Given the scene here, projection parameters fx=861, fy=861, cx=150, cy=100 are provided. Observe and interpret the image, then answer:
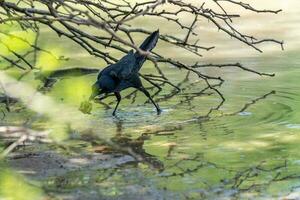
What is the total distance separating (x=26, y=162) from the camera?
14.9 ft

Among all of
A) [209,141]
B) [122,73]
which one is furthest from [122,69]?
[209,141]

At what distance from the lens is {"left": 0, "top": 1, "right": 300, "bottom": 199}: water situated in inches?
156

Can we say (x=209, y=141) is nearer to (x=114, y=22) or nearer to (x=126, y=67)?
(x=126, y=67)

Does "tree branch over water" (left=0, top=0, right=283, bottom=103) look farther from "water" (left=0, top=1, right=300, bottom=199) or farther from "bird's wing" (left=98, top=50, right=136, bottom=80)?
"water" (left=0, top=1, right=300, bottom=199)

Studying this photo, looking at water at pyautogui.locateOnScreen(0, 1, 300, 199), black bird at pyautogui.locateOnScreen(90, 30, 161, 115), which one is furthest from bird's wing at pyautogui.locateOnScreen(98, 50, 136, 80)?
water at pyautogui.locateOnScreen(0, 1, 300, 199)

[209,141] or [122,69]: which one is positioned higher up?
[122,69]

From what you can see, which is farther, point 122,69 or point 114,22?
point 122,69

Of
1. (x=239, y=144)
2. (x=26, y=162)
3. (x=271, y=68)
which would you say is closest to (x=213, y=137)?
(x=239, y=144)

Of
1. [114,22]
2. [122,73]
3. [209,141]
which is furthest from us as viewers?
[122,73]

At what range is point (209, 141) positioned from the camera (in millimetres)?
4844

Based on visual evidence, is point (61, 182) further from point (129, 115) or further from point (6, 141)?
point (129, 115)

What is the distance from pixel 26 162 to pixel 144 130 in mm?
933

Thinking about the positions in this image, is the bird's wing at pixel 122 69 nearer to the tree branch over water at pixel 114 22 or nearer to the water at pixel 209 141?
the tree branch over water at pixel 114 22

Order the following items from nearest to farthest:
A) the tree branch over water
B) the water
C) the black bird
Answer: the tree branch over water → the water → the black bird
